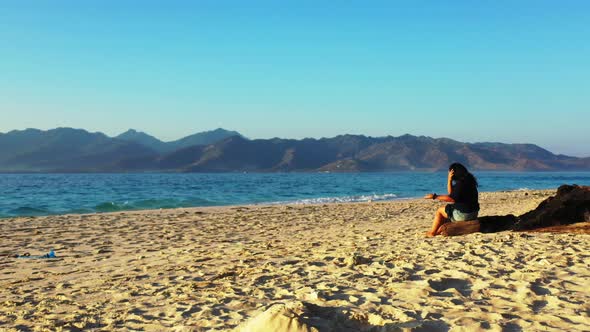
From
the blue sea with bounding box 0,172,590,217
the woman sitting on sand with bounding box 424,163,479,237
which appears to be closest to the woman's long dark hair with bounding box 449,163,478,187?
the woman sitting on sand with bounding box 424,163,479,237

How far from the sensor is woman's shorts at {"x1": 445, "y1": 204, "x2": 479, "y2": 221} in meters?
9.33

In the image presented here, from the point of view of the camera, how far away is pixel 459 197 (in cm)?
912

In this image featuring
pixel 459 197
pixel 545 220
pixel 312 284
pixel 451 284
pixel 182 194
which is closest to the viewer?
pixel 451 284

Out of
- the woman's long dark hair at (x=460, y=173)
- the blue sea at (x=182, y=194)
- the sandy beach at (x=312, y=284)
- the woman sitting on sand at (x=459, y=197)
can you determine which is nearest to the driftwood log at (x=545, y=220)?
the woman sitting on sand at (x=459, y=197)

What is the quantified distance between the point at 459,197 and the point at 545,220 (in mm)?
2073

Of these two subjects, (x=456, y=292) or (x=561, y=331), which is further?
(x=456, y=292)

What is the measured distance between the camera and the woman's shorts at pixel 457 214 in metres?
9.33

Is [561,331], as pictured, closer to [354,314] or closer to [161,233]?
[354,314]

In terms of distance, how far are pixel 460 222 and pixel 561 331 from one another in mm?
5569

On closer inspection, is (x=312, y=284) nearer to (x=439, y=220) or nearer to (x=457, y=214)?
(x=439, y=220)

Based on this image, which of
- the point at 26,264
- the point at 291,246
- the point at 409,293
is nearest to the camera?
the point at 409,293

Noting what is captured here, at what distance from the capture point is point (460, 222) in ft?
30.6

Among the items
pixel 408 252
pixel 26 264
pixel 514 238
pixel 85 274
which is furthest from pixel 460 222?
pixel 26 264

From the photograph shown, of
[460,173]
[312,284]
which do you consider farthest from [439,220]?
[312,284]
